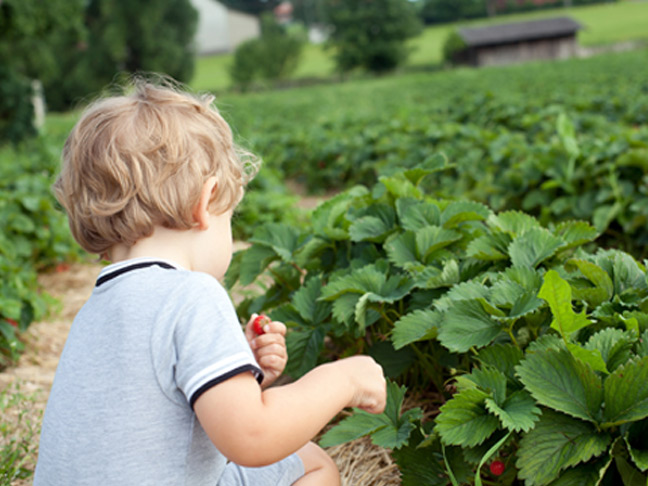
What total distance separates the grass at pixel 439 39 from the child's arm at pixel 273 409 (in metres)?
45.9

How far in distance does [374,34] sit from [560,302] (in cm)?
5769

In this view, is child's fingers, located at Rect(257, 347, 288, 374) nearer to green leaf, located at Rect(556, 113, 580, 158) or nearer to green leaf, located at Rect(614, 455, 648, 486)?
green leaf, located at Rect(614, 455, 648, 486)

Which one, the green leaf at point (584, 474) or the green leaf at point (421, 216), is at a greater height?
the green leaf at point (421, 216)

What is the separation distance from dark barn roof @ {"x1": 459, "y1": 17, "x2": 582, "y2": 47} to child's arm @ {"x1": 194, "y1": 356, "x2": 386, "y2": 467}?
50975 mm

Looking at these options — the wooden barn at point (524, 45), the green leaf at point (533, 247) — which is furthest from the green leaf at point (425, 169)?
the wooden barn at point (524, 45)

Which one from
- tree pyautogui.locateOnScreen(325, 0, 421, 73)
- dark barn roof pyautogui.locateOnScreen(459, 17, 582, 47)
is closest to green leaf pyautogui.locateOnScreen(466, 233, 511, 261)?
dark barn roof pyautogui.locateOnScreen(459, 17, 582, 47)

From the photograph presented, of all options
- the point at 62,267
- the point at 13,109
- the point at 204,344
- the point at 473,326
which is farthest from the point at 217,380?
the point at 13,109

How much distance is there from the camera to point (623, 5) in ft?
231

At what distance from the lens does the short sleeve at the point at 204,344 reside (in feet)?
3.57

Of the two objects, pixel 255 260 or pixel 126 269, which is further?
pixel 255 260

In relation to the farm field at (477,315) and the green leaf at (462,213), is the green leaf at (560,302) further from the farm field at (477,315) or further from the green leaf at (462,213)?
the green leaf at (462,213)

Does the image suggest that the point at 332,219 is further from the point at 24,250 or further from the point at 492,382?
the point at 24,250

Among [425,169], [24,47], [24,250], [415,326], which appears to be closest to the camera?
[415,326]

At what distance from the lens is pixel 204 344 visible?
1.11 metres
